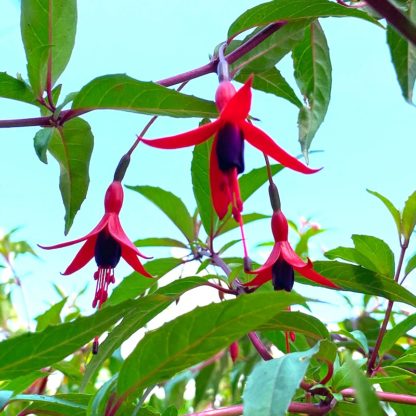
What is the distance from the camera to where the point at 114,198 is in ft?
2.48

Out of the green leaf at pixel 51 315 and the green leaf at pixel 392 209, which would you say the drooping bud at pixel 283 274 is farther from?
the green leaf at pixel 51 315

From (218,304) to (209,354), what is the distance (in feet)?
0.18

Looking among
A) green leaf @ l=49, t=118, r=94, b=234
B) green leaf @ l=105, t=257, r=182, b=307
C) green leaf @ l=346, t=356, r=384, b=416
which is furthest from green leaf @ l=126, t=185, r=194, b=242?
green leaf @ l=346, t=356, r=384, b=416

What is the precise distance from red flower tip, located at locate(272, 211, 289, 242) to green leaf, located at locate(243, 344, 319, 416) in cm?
23

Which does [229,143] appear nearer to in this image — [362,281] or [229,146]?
[229,146]

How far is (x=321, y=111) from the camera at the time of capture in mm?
842

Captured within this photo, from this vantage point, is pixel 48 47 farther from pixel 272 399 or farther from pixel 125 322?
pixel 272 399

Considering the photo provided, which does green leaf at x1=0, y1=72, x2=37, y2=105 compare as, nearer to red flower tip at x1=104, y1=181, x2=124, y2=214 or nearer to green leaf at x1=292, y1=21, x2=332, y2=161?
red flower tip at x1=104, y1=181, x2=124, y2=214

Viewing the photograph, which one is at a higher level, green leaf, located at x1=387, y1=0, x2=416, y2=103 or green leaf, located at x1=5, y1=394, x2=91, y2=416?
green leaf, located at x1=387, y1=0, x2=416, y2=103

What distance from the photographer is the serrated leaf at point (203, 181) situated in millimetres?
886

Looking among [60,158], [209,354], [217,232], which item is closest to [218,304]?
[209,354]

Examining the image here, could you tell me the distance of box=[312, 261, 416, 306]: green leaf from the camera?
2.33ft

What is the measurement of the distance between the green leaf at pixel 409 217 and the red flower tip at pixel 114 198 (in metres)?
0.40

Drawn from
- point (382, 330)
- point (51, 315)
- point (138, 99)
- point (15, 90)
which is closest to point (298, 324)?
point (382, 330)
